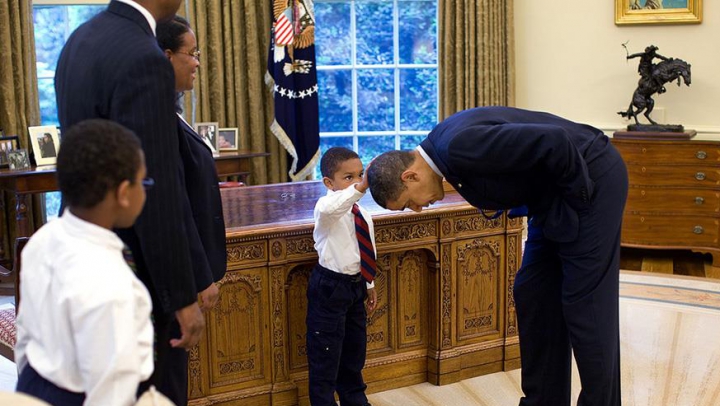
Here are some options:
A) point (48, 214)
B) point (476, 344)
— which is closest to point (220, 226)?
point (476, 344)

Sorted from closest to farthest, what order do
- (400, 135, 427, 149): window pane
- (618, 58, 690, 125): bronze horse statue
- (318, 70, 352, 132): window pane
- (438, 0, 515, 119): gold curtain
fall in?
(618, 58, 690, 125): bronze horse statue < (438, 0, 515, 119): gold curtain < (318, 70, 352, 132): window pane < (400, 135, 427, 149): window pane

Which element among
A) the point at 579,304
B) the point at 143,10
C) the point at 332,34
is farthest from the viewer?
the point at 332,34

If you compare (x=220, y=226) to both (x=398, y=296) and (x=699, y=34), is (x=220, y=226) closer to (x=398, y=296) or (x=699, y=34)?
(x=398, y=296)

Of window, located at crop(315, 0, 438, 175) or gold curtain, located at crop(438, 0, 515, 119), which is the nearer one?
gold curtain, located at crop(438, 0, 515, 119)

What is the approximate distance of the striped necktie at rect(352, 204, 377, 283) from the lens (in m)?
3.57

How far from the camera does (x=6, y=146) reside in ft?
19.4

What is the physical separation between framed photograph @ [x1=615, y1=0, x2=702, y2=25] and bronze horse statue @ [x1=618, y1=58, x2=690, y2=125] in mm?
436

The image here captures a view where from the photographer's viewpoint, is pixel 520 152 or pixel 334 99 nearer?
pixel 520 152

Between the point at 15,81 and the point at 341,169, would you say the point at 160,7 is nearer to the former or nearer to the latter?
the point at 341,169

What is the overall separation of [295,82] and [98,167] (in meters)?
5.51

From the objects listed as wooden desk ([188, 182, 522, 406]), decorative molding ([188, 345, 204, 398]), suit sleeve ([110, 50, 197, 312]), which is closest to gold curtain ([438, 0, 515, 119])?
wooden desk ([188, 182, 522, 406])

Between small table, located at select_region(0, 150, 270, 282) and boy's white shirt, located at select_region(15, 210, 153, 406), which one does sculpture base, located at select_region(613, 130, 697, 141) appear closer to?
small table, located at select_region(0, 150, 270, 282)

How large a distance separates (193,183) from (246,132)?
473cm

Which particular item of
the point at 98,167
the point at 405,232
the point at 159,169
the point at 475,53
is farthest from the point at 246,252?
the point at 475,53
